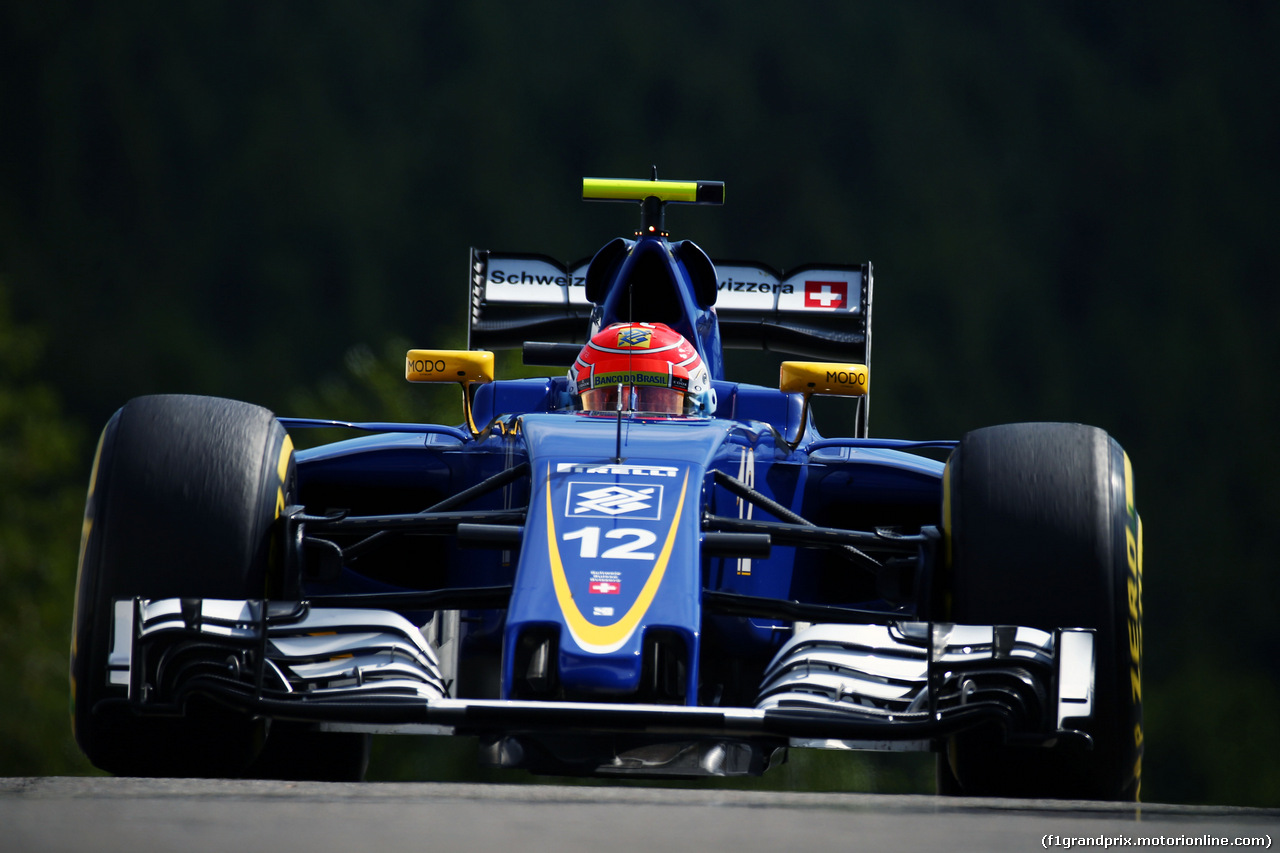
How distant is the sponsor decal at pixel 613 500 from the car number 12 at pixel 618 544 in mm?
76

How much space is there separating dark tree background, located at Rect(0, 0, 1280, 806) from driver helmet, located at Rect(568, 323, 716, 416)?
4420cm

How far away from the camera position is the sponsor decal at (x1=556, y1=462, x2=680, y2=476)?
3.94 m

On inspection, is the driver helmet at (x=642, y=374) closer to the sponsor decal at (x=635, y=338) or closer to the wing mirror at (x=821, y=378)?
the sponsor decal at (x=635, y=338)

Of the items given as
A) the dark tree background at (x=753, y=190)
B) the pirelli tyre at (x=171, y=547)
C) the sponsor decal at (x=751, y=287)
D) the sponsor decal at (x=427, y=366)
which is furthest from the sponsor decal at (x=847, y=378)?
the dark tree background at (x=753, y=190)

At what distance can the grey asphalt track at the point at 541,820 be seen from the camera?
232 centimetres

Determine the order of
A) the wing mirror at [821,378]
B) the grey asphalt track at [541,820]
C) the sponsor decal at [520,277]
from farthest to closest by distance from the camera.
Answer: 1. the sponsor decal at [520,277]
2. the wing mirror at [821,378]
3. the grey asphalt track at [541,820]

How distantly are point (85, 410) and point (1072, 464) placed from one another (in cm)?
4874

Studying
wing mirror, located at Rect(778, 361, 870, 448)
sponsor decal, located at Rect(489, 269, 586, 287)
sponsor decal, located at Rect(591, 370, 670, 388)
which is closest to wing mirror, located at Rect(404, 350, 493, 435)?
sponsor decal, located at Rect(591, 370, 670, 388)

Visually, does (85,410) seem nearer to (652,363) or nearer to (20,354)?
(20,354)

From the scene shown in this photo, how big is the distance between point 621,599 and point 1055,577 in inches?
40.9

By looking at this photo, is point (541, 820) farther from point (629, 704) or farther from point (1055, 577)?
point (1055, 577)

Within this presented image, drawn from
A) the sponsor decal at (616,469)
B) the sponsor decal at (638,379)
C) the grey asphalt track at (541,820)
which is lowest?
the grey asphalt track at (541,820)
